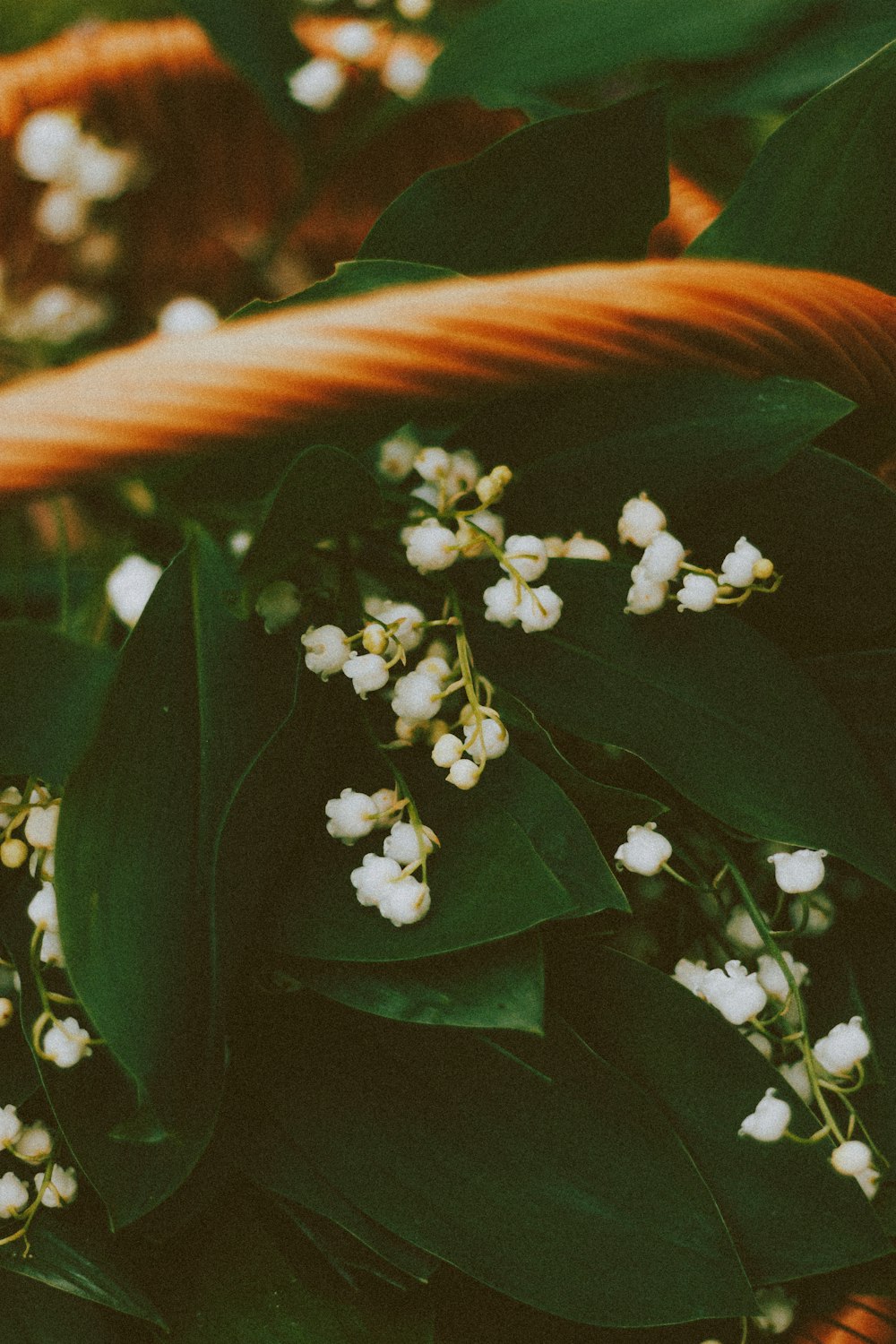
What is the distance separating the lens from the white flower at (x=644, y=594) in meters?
0.42

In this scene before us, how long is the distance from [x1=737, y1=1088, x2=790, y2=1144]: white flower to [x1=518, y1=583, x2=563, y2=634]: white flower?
7.6 inches

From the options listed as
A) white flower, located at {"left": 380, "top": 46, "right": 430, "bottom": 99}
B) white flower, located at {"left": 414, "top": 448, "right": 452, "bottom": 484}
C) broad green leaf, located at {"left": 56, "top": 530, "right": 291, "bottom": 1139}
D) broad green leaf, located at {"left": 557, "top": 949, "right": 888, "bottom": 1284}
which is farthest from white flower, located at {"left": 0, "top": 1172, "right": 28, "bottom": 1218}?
white flower, located at {"left": 380, "top": 46, "right": 430, "bottom": 99}

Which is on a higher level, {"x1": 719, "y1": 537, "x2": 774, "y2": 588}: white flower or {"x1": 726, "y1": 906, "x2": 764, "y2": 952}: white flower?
{"x1": 719, "y1": 537, "x2": 774, "y2": 588}: white flower

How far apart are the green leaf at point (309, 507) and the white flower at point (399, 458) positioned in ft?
0.36

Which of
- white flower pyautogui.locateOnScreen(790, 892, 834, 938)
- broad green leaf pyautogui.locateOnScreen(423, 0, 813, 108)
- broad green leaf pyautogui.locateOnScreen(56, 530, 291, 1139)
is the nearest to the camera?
broad green leaf pyautogui.locateOnScreen(56, 530, 291, 1139)

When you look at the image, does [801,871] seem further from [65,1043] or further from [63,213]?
[63,213]

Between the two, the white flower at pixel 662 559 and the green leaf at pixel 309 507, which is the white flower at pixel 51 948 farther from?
the white flower at pixel 662 559

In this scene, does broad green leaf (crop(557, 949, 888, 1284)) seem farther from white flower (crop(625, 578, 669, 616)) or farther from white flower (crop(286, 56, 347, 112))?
white flower (crop(286, 56, 347, 112))

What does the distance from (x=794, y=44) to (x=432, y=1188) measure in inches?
24.0

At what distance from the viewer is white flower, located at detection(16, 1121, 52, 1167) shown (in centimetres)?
43

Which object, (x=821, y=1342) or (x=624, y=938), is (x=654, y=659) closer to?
(x=624, y=938)

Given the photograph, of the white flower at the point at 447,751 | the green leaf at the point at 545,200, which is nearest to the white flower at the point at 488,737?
the white flower at the point at 447,751

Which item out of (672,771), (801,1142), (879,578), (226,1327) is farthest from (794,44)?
(226,1327)

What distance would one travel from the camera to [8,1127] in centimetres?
41
